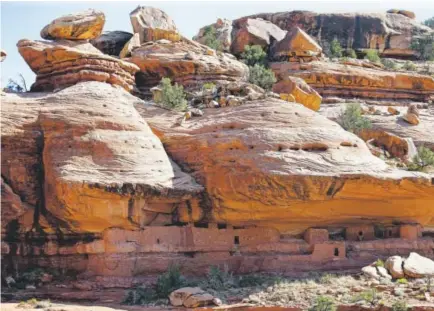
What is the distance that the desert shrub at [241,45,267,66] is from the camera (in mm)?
44312

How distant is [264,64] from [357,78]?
192 inches

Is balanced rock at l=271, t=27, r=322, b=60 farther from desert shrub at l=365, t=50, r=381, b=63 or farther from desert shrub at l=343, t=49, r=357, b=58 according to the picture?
desert shrub at l=343, t=49, r=357, b=58

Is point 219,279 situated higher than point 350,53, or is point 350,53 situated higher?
point 350,53

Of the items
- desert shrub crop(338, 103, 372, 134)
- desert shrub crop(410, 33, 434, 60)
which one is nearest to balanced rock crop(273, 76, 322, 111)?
desert shrub crop(338, 103, 372, 134)

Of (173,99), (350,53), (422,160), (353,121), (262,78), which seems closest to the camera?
(173,99)

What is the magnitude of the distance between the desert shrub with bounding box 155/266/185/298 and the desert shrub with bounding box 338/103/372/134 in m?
12.0

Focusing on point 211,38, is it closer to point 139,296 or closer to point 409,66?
point 409,66

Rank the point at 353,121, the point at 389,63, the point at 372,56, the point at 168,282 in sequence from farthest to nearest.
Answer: the point at 372,56
the point at 389,63
the point at 353,121
the point at 168,282

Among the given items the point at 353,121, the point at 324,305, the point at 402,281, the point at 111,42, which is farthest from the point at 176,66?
the point at 324,305

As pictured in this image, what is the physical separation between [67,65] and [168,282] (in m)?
11.7

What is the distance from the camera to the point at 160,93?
A: 108 feet

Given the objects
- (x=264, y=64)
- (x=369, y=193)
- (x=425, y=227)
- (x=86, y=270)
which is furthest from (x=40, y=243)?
(x=264, y=64)

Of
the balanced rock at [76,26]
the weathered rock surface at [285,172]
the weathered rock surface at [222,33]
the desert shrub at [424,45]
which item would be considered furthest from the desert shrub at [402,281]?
the desert shrub at [424,45]

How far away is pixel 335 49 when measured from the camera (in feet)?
161
